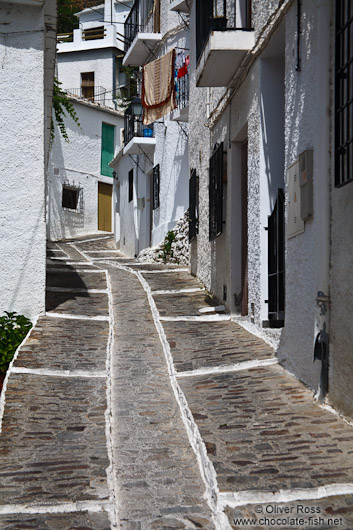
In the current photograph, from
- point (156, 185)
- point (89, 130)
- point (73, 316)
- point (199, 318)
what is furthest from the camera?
point (89, 130)

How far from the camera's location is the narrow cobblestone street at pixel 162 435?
4.12 metres

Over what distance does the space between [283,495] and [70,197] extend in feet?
83.6

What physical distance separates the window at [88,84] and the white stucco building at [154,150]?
880cm

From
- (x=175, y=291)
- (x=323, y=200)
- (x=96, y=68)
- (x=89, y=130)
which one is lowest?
(x=175, y=291)

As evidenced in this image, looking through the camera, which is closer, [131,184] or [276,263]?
[276,263]

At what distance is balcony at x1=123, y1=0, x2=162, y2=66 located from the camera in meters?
20.7

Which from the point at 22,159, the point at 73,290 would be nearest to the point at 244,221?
the point at 22,159

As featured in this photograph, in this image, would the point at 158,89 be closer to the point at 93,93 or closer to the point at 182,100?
the point at 182,100

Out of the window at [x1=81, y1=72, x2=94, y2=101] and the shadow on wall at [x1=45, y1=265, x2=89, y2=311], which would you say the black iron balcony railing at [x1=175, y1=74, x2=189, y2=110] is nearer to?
the shadow on wall at [x1=45, y1=265, x2=89, y2=311]

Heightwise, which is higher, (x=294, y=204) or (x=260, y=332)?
(x=294, y=204)

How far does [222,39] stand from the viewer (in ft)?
29.0

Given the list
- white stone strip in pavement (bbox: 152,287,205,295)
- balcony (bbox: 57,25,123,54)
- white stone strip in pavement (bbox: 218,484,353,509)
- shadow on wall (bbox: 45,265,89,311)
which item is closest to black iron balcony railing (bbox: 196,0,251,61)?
white stone strip in pavement (bbox: 152,287,205,295)

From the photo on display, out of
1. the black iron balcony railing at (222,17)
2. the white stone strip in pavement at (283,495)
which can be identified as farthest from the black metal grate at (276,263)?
the white stone strip in pavement at (283,495)

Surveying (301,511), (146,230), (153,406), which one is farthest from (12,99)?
(146,230)
